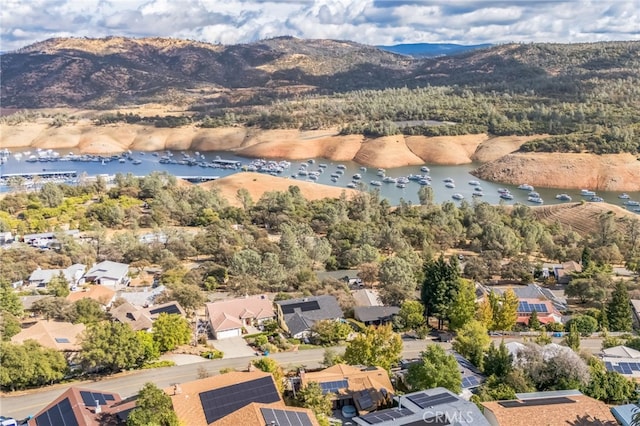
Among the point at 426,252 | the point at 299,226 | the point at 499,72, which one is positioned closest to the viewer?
the point at 426,252

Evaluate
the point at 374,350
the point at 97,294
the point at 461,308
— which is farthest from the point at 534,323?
the point at 97,294

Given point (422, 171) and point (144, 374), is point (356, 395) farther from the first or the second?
point (422, 171)

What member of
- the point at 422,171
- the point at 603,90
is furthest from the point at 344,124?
the point at 603,90

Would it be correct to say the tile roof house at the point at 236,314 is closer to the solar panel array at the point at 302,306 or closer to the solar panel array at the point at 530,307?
the solar panel array at the point at 302,306


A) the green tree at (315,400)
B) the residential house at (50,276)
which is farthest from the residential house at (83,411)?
the residential house at (50,276)

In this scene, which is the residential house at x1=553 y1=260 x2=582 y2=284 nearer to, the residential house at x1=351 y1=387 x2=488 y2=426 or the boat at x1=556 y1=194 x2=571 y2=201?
the residential house at x1=351 y1=387 x2=488 y2=426

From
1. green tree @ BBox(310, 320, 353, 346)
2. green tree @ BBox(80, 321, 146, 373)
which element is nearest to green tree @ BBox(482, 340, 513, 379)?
green tree @ BBox(310, 320, 353, 346)
